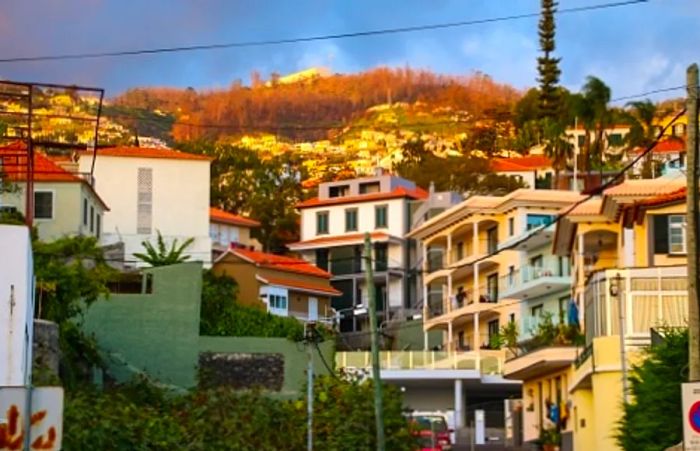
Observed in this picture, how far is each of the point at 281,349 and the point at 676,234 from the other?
47.2 ft

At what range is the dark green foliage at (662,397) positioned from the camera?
32.7 meters

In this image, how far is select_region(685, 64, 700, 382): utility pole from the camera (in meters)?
27.5

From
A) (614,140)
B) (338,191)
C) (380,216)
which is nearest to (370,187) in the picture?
(380,216)

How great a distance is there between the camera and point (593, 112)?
100875mm

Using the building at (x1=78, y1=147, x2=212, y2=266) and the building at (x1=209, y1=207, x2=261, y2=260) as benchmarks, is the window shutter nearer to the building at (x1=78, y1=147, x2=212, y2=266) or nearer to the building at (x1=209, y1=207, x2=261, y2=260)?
the building at (x1=78, y1=147, x2=212, y2=266)

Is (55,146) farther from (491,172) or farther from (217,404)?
(491,172)

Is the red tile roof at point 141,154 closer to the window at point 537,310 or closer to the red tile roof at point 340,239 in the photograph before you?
the red tile roof at point 340,239

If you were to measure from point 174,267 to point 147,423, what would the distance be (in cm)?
1686

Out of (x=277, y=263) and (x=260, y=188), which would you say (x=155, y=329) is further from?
(x=260, y=188)

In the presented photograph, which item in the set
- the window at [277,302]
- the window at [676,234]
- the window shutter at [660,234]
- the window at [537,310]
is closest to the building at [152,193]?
the window at [277,302]

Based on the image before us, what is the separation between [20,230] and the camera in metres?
29.2

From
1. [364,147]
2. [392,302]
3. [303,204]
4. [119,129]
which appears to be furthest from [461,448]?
[364,147]

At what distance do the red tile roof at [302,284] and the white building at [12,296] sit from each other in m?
62.5

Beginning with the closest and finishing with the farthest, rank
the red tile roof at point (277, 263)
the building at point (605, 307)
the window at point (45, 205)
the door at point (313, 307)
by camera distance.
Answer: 1. the building at point (605, 307)
2. the window at point (45, 205)
3. the red tile roof at point (277, 263)
4. the door at point (313, 307)
